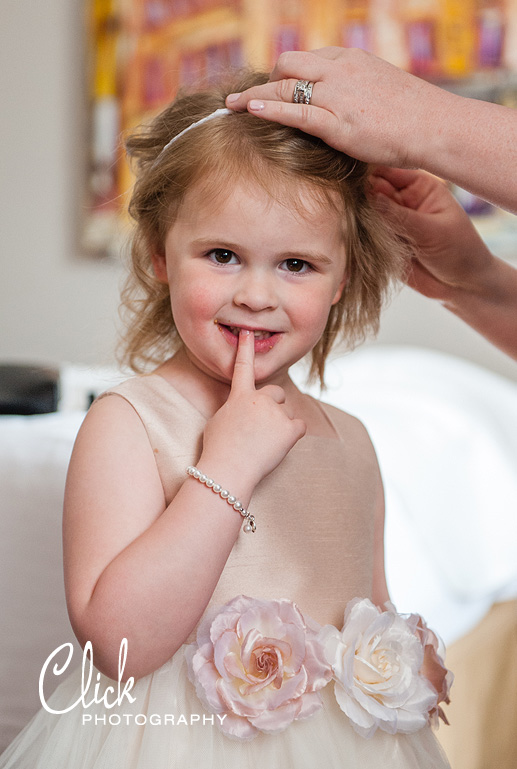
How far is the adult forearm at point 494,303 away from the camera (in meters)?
1.06

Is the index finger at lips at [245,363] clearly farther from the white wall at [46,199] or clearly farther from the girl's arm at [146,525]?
the white wall at [46,199]

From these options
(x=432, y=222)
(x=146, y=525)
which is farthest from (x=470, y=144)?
(x=146, y=525)

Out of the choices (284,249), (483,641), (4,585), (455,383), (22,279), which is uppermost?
(284,249)

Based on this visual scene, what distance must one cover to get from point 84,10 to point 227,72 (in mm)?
2078

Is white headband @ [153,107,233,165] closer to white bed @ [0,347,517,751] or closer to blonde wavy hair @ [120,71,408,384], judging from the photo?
blonde wavy hair @ [120,71,408,384]

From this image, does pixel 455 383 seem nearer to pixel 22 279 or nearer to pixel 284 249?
pixel 284 249

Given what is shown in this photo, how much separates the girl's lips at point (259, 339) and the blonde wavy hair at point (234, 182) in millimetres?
129

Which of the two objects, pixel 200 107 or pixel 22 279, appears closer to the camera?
pixel 200 107

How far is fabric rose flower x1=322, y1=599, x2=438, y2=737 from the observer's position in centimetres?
71

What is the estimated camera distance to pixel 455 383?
1835 mm

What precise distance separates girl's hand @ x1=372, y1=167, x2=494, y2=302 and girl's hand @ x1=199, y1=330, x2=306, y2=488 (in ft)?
1.04

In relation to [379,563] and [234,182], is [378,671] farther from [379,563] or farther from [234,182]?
[234,182]

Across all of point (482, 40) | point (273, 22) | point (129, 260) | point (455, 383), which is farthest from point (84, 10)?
point (129, 260)

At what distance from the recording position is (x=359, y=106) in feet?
2.37
